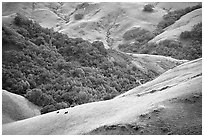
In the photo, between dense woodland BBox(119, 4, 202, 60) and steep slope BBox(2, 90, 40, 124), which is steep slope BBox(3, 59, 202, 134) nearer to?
steep slope BBox(2, 90, 40, 124)

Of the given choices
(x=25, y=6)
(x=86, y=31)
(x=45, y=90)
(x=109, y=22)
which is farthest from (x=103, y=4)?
(x=45, y=90)

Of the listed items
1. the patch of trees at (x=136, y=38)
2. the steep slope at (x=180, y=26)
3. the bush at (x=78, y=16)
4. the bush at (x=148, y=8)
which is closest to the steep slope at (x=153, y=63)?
the steep slope at (x=180, y=26)

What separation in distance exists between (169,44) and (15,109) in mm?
30250

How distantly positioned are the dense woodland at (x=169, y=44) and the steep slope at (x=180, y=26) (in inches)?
49.3

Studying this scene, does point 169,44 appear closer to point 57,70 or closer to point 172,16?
point 172,16

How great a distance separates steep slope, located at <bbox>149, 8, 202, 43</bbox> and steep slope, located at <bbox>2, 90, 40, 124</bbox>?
1219 inches

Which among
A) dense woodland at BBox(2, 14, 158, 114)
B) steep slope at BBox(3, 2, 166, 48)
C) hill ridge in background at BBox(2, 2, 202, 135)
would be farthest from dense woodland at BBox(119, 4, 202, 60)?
dense woodland at BBox(2, 14, 158, 114)

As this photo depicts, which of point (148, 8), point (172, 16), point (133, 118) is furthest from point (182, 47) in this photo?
point (133, 118)

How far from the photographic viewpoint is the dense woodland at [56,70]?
1877 cm

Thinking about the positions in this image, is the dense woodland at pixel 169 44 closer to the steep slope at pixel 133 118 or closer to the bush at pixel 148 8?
the bush at pixel 148 8

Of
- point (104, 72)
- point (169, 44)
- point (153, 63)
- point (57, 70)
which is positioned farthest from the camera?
point (169, 44)

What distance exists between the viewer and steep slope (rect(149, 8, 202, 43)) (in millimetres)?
44825

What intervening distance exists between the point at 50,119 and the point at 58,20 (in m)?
47.5

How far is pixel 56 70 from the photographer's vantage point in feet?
74.5
